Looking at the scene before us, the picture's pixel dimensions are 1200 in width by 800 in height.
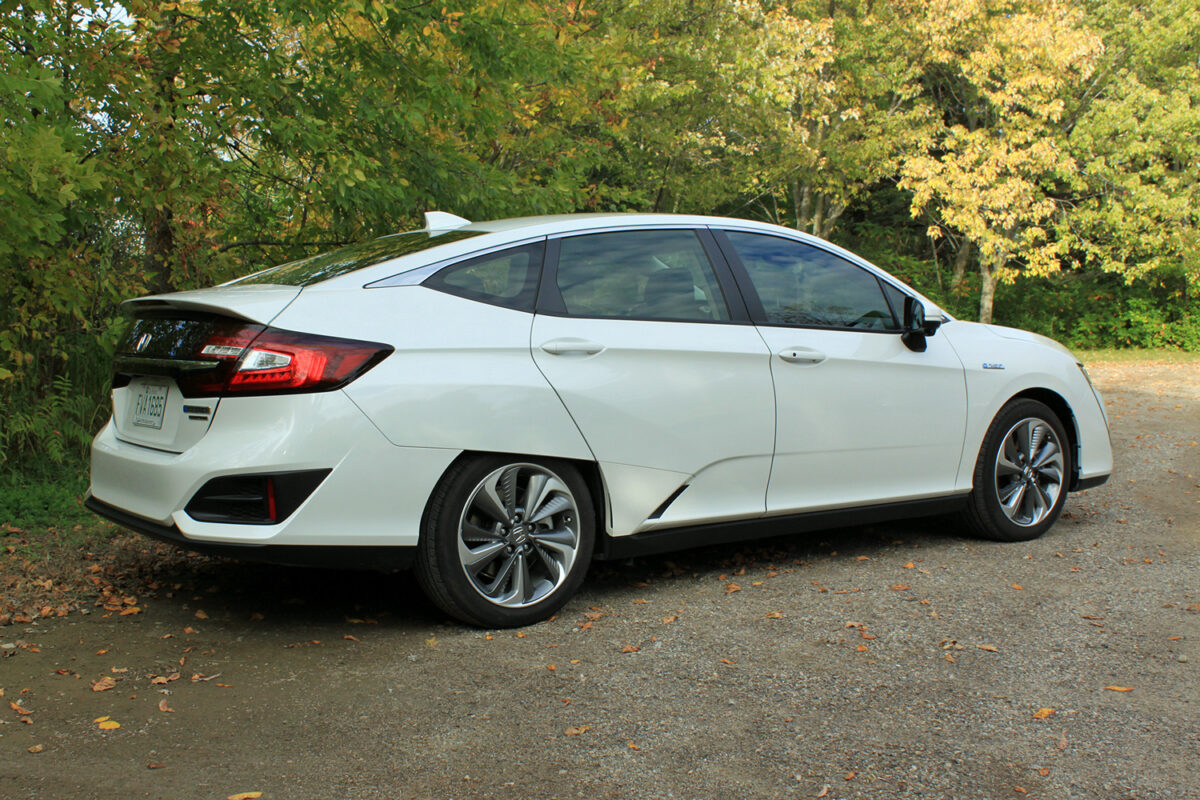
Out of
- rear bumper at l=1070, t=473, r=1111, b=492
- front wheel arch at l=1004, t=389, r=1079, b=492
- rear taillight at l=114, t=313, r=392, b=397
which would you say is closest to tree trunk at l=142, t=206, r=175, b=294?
rear taillight at l=114, t=313, r=392, b=397

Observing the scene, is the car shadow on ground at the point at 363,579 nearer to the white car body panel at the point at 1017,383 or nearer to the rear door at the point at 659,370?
the rear door at the point at 659,370

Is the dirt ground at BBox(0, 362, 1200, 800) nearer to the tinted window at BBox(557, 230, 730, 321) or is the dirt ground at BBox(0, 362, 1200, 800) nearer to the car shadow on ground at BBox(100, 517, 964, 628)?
the car shadow on ground at BBox(100, 517, 964, 628)

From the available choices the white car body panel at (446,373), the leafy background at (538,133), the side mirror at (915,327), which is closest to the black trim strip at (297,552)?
the white car body panel at (446,373)

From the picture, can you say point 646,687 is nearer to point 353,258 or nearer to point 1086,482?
point 353,258

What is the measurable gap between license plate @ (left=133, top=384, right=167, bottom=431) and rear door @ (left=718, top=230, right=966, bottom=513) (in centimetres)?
254

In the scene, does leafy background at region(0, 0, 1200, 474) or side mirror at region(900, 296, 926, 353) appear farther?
leafy background at region(0, 0, 1200, 474)

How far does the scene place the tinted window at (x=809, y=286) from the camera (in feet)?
17.1

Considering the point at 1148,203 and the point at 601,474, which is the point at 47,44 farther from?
the point at 1148,203

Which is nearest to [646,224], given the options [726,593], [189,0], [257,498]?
[726,593]

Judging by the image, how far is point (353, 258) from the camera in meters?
4.63

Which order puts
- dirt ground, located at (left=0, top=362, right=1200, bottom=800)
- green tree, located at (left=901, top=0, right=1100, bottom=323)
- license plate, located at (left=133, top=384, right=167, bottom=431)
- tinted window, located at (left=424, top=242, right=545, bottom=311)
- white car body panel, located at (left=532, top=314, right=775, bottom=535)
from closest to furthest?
1. dirt ground, located at (left=0, top=362, right=1200, bottom=800)
2. license plate, located at (left=133, top=384, right=167, bottom=431)
3. tinted window, located at (left=424, top=242, right=545, bottom=311)
4. white car body panel, located at (left=532, top=314, right=775, bottom=535)
5. green tree, located at (left=901, top=0, right=1100, bottom=323)

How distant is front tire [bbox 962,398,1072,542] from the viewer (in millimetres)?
5969

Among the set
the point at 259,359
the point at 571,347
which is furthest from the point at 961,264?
the point at 259,359

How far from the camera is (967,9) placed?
69.1ft
